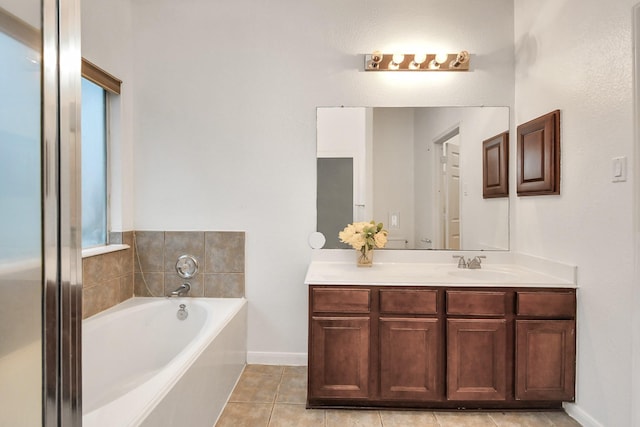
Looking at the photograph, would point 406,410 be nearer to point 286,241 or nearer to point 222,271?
point 286,241

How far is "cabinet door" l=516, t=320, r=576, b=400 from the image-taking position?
1.97 meters

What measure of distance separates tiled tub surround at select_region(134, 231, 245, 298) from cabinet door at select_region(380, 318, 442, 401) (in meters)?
1.20

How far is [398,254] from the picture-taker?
2637 mm

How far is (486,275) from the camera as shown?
231cm

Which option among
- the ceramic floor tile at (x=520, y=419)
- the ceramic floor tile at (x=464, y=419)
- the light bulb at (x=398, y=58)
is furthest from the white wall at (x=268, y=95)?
the ceramic floor tile at (x=520, y=419)

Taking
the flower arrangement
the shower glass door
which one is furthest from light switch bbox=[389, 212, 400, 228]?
the shower glass door

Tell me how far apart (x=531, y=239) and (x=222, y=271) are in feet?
7.24

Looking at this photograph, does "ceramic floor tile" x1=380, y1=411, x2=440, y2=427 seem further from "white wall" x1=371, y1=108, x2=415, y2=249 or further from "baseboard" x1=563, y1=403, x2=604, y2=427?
"white wall" x1=371, y1=108, x2=415, y2=249

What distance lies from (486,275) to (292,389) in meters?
1.47

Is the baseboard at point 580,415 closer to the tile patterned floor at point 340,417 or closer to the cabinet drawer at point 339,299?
the tile patterned floor at point 340,417

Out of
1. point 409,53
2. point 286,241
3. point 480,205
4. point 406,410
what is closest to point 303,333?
point 286,241

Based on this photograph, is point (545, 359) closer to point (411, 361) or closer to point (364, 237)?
point (411, 361)

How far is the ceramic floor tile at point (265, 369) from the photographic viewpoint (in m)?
2.53

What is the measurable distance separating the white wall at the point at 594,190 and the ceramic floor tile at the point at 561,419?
0.06 metres
